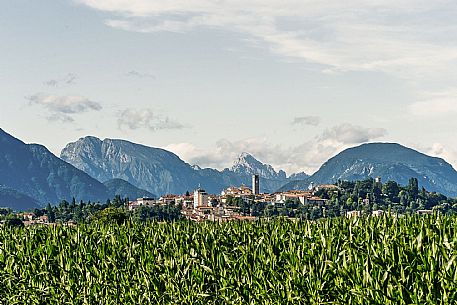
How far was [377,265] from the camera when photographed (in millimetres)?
5250

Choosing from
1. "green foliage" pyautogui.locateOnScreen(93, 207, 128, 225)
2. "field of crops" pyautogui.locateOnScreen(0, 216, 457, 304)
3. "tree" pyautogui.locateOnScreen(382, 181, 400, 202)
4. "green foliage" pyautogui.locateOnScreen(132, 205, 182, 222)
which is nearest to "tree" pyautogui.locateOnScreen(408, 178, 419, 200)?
"tree" pyautogui.locateOnScreen(382, 181, 400, 202)

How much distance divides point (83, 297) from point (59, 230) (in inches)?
68.6

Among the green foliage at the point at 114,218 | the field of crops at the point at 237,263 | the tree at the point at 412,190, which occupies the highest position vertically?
the tree at the point at 412,190

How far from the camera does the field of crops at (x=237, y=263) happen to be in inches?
203

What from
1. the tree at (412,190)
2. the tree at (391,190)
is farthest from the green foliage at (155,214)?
the tree at (412,190)

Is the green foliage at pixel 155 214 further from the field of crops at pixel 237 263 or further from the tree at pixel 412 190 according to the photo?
the tree at pixel 412 190

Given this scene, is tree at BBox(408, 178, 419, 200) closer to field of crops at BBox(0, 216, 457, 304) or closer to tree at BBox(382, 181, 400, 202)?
tree at BBox(382, 181, 400, 202)

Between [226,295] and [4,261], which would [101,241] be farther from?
[226,295]

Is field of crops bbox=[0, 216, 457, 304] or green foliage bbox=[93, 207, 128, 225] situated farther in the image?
green foliage bbox=[93, 207, 128, 225]

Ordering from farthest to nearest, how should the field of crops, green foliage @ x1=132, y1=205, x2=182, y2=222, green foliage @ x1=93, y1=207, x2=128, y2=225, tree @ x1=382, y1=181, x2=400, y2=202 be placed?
tree @ x1=382, y1=181, x2=400, y2=202 → green foliage @ x1=93, y1=207, x2=128, y2=225 → green foliage @ x1=132, y1=205, x2=182, y2=222 → the field of crops

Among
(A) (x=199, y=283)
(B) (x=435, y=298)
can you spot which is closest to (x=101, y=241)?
(A) (x=199, y=283)

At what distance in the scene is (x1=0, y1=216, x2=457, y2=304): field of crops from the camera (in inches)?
203

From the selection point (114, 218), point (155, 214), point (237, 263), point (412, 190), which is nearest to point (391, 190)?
point (412, 190)

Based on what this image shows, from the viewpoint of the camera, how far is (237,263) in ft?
22.1
